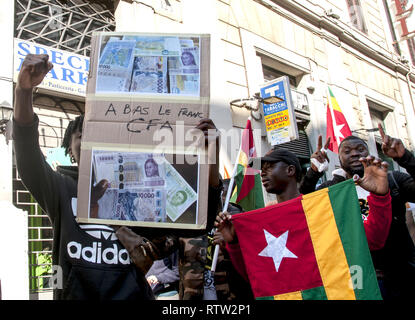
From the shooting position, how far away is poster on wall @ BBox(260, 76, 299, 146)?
775 cm

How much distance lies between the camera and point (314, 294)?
2328 mm

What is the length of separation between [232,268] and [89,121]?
1.51 metres

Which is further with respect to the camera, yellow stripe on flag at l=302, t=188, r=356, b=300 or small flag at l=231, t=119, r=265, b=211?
small flag at l=231, t=119, r=265, b=211

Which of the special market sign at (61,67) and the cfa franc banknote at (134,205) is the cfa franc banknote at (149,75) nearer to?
the cfa franc banknote at (134,205)

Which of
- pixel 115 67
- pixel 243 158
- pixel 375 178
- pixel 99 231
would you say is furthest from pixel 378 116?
pixel 99 231

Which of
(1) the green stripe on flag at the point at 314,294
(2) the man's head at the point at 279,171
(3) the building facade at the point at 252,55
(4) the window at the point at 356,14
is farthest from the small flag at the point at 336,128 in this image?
(4) the window at the point at 356,14

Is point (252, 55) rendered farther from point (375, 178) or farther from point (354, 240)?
point (354, 240)

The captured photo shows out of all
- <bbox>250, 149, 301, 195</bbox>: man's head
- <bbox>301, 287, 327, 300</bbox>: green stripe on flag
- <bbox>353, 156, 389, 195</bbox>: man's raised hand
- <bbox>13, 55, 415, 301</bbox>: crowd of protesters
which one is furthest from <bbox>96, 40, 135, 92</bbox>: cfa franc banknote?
<bbox>301, 287, 327, 300</bbox>: green stripe on flag

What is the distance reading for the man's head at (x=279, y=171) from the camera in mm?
2844

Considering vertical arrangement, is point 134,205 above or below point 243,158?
below

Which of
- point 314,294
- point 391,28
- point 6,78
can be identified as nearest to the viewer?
point 314,294

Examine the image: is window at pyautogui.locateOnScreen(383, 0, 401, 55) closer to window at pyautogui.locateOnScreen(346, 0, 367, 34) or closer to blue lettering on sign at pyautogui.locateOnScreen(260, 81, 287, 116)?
window at pyautogui.locateOnScreen(346, 0, 367, 34)

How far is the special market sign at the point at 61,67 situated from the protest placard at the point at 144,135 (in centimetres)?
439

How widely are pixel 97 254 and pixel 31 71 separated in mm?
885
